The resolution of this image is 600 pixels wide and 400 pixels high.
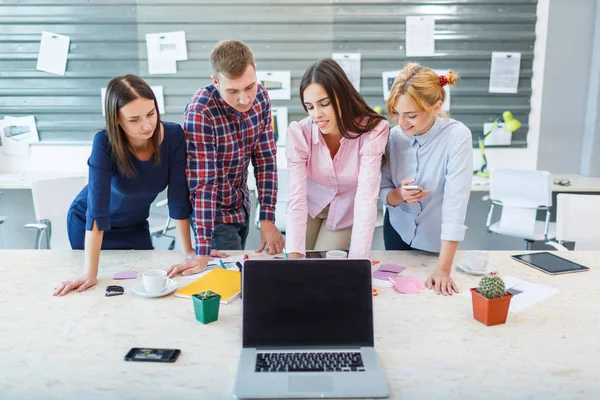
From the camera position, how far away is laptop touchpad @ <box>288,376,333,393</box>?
121cm

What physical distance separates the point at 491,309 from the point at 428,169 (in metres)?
0.69

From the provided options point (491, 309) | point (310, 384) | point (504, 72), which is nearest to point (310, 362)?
point (310, 384)

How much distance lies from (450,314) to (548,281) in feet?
1.64

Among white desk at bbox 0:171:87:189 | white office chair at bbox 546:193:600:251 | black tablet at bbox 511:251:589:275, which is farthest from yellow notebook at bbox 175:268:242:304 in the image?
white desk at bbox 0:171:87:189

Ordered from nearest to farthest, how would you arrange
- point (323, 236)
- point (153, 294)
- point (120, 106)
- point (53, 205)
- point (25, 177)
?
point (153, 294) < point (120, 106) < point (323, 236) < point (53, 205) < point (25, 177)

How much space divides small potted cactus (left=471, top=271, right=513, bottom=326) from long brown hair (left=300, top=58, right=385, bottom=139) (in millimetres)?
761

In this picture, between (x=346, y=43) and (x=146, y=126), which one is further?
(x=346, y=43)

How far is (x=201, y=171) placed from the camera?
2.09 m

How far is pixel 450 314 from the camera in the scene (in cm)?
161

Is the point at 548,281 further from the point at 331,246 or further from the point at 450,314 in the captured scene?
the point at 331,246

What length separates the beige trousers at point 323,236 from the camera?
225 cm

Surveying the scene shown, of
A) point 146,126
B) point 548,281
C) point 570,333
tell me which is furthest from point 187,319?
point 548,281

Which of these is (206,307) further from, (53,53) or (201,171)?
(53,53)

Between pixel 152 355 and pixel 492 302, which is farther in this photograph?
pixel 492 302
